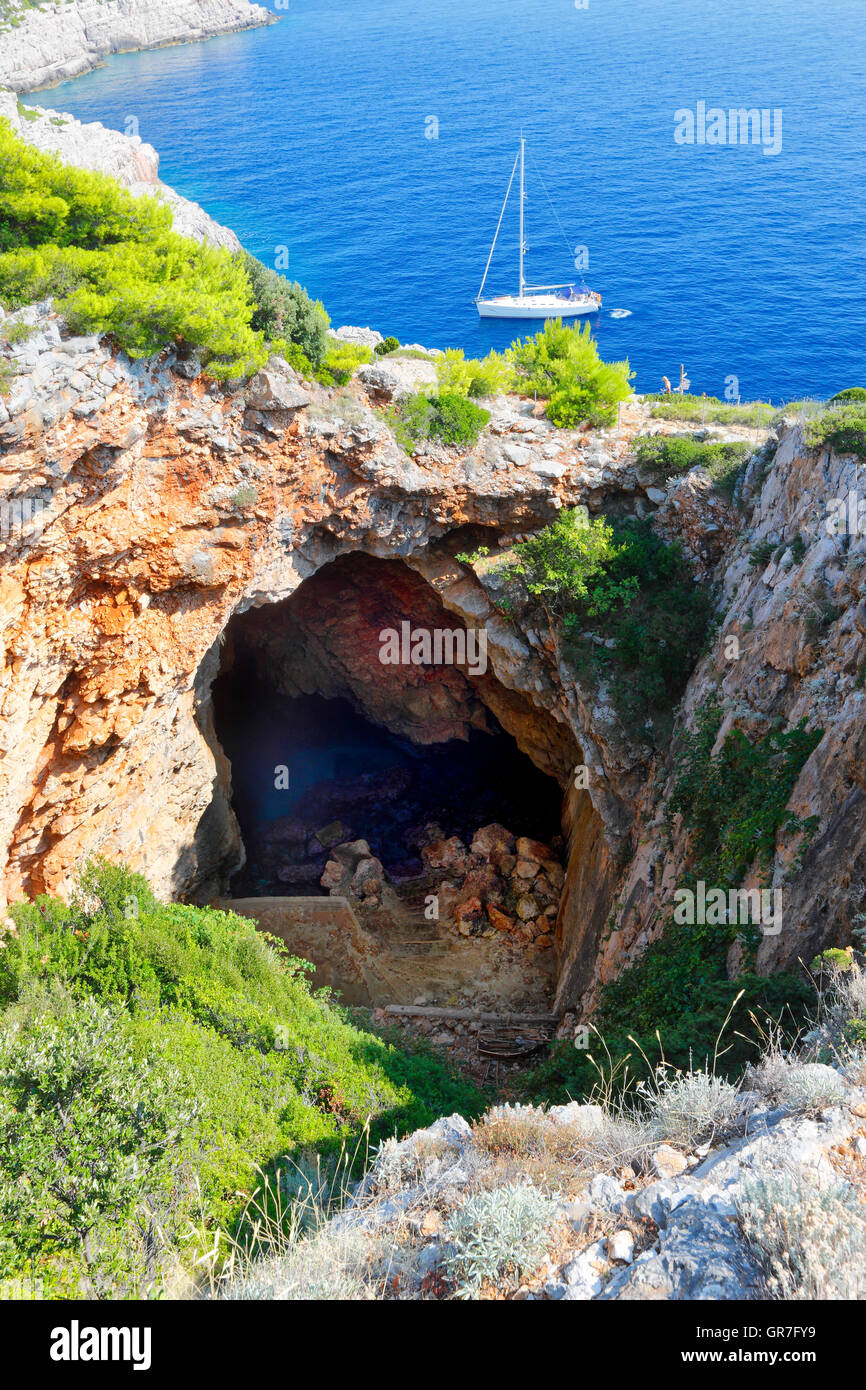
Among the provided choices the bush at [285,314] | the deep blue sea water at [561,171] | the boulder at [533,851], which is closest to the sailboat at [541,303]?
the deep blue sea water at [561,171]

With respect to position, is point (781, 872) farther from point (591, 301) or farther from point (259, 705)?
point (591, 301)

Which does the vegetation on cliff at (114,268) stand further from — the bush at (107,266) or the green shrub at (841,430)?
the green shrub at (841,430)

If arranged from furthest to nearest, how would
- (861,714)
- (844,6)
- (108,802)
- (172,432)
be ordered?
(844,6)
(108,802)
(172,432)
(861,714)

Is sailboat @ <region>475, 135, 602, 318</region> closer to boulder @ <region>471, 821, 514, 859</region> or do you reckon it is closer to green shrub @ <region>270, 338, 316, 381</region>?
boulder @ <region>471, 821, 514, 859</region>

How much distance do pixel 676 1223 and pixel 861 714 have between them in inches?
285

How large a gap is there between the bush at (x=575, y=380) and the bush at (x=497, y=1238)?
15.6 m

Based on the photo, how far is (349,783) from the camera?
27.0 meters

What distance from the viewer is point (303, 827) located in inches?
995

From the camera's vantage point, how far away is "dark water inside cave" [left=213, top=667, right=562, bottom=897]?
81.6ft

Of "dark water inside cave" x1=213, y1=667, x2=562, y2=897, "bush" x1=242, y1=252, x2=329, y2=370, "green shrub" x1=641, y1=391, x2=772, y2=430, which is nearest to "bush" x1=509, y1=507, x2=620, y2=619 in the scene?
"green shrub" x1=641, y1=391, x2=772, y2=430

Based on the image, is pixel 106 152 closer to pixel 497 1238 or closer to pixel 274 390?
pixel 274 390

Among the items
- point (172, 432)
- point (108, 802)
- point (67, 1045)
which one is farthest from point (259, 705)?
point (67, 1045)

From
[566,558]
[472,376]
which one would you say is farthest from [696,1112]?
[472,376]

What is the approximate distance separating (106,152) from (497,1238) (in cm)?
4068
